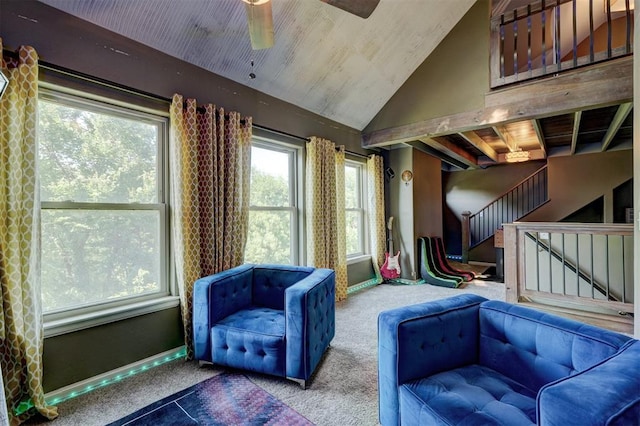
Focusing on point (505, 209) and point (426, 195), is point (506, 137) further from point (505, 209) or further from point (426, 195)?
point (505, 209)

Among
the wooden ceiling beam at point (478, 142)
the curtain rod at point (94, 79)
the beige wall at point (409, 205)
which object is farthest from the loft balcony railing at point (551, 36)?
the curtain rod at point (94, 79)

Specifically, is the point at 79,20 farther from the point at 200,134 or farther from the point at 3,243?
the point at 3,243

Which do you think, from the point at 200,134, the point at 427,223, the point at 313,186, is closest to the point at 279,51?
the point at 200,134

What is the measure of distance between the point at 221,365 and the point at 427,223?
4.49 m

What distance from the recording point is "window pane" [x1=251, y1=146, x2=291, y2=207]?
3521 millimetres

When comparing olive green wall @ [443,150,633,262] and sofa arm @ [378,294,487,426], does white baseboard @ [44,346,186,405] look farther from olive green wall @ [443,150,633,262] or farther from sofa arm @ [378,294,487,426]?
olive green wall @ [443,150,633,262]

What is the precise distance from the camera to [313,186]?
3893 mm

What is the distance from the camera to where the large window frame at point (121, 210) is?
211 centimetres

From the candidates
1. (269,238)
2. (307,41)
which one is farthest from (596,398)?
(307,41)

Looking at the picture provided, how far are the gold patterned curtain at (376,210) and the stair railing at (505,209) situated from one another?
3326 mm

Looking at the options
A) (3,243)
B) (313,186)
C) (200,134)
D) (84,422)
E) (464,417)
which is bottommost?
(84,422)

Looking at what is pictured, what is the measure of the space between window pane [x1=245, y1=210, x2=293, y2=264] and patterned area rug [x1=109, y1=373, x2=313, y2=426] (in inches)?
57.5

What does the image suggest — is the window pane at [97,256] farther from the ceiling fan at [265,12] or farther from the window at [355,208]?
the window at [355,208]

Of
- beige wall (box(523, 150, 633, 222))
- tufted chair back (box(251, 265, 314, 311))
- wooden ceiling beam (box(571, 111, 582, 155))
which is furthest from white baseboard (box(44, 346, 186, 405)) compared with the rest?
beige wall (box(523, 150, 633, 222))
